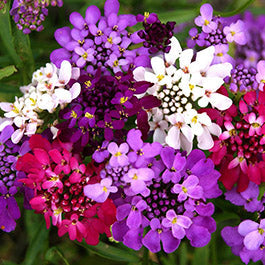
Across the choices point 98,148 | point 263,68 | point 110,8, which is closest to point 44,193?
point 98,148

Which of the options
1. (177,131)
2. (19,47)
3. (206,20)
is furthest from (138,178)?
(19,47)

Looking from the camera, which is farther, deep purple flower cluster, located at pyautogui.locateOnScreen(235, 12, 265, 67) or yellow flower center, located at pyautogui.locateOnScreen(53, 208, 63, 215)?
deep purple flower cluster, located at pyautogui.locateOnScreen(235, 12, 265, 67)

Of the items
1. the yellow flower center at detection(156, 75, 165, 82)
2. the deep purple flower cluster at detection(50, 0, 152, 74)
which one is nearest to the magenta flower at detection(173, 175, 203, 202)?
the yellow flower center at detection(156, 75, 165, 82)

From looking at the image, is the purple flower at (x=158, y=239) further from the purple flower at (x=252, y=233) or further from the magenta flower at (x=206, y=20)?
the magenta flower at (x=206, y=20)

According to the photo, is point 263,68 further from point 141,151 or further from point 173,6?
point 173,6

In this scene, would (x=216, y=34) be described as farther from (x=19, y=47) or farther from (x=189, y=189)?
(x=19, y=47)

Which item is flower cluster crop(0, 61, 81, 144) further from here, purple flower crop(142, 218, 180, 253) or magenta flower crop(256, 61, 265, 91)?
magenta flower crop(256, 61, 265, 91)

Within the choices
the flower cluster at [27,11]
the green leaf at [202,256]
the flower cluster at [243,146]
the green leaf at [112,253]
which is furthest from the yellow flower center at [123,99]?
the green leaf at [202,256]
